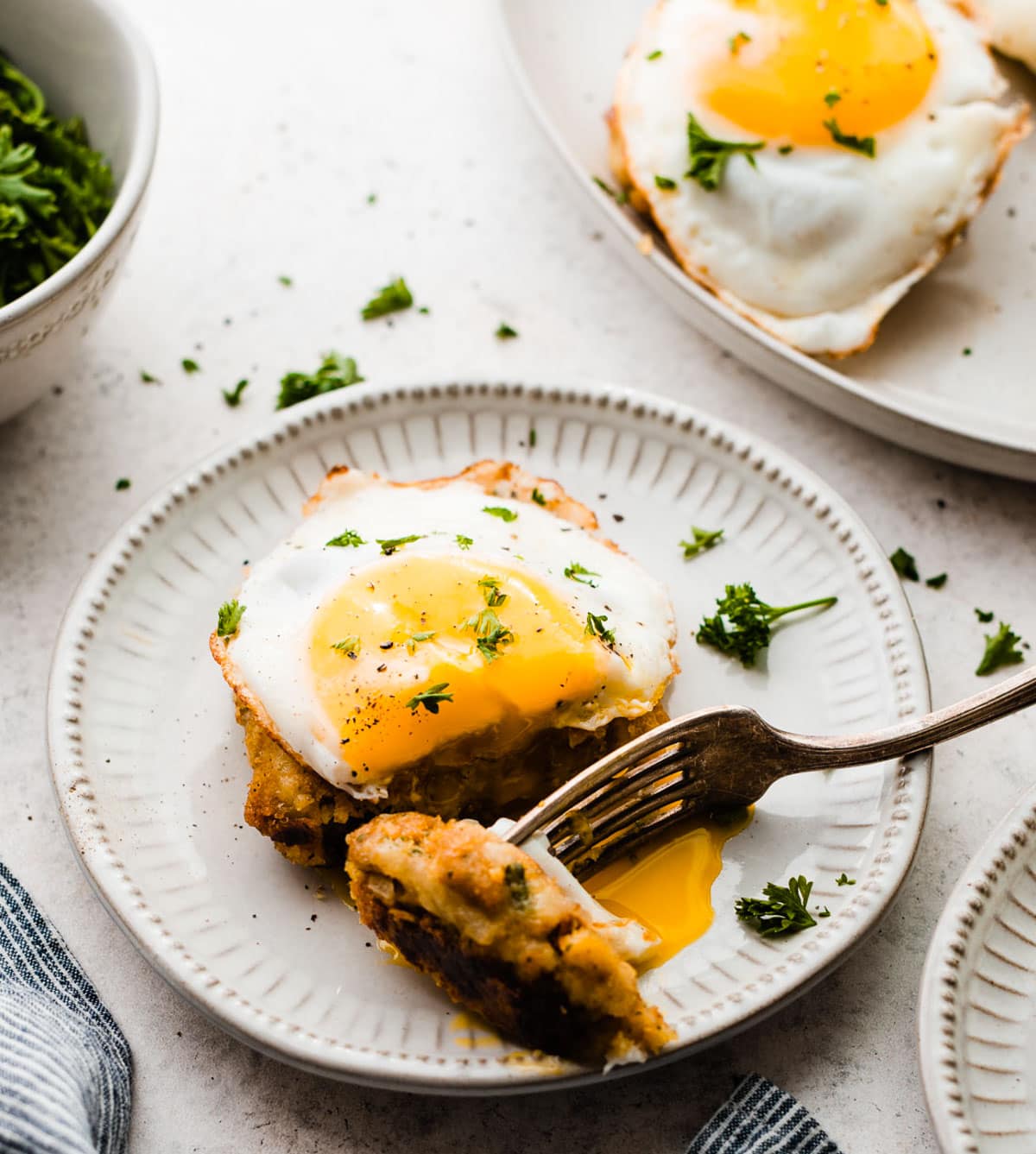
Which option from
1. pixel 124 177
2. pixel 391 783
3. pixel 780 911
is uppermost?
pixel 124 177

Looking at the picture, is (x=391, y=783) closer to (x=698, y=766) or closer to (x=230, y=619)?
(x=230, y=619)

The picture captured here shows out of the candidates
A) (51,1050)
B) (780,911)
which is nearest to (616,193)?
(780,911)

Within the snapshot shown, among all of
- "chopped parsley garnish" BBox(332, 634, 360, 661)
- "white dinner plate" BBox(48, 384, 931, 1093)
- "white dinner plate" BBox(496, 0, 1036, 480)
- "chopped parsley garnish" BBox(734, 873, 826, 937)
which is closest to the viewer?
"white dinner plate" BBox(48, 384, 931, 1093)

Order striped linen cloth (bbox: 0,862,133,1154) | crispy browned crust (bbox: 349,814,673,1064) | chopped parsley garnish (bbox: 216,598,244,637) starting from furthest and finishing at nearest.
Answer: chopped parsley garnish (bbox: 216,598,244,637) < striped linen cloth (bbox: 0,862,133,1154) < crispy browned crust (bbox: 349,814,673,1064)

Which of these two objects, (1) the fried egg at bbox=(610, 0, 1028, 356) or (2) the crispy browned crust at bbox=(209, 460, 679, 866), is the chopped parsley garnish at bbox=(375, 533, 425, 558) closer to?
(2) the crispy browned crust at bbox=(209, 460, 679, 866)

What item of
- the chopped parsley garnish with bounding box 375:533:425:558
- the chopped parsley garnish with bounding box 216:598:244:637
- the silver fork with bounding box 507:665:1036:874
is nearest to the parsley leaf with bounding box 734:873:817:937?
the silver fork with bounding box 507:665:1036:874
